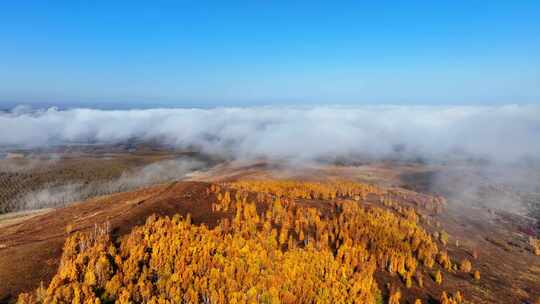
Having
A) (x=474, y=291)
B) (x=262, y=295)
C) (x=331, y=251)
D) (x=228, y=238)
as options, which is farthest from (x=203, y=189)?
(x=474, y=291)

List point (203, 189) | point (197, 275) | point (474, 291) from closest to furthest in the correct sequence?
point (197, 275), point (474, 291), point (203, 189)

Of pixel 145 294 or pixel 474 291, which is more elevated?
pixel 145 294

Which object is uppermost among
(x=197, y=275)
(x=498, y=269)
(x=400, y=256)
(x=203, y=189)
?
(x=203, y=189)

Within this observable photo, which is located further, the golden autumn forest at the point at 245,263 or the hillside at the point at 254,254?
the hillside at the point at 254,254

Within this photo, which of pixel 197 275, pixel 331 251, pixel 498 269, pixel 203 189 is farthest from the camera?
pixel 203 189

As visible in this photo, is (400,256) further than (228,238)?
Yes

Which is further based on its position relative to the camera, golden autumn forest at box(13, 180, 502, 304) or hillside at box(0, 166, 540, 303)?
hillside at box(0, 166, 540, 303)

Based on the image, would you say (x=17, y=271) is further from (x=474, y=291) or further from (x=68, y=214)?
(x=474, y=291)

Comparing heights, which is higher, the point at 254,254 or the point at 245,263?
the point at 254,254

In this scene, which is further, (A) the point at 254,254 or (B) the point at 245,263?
(A) the point at 254,254
